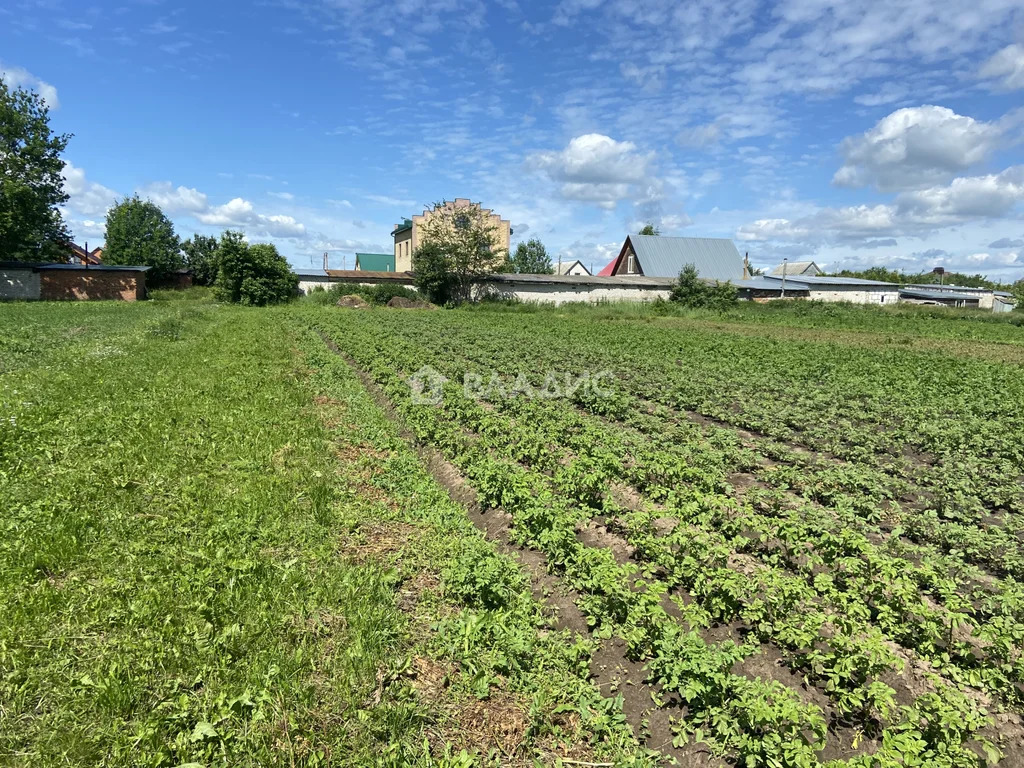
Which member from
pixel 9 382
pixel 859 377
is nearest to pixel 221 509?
pixel 9 382

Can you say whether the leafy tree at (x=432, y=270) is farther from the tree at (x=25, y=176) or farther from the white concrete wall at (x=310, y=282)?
the tree at (x=25, y=176)

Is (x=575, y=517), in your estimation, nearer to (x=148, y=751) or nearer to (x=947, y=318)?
(x=148, y=751)

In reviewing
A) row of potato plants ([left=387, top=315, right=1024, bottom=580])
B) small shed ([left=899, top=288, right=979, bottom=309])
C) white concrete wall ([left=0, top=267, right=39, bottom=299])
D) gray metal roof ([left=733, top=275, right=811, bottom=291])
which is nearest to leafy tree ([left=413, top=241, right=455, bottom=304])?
gray metal roof ([left=733, top=275, right=811, bottom=291])

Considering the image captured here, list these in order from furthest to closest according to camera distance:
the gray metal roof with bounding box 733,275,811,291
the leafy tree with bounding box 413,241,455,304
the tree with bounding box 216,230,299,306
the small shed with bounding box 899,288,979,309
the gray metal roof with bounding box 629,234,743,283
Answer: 1. the small shed with bounding box 899,288,979,309
2. the gray metal roof with bounding box 629,234,743,283
3. the gray metal roof with bounding box 733,275,811,291
4. the leafy tree with bounding box 413,241,455,304
5. the tree with bounding box 216,230,299,306

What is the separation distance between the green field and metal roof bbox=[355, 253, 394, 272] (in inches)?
2776

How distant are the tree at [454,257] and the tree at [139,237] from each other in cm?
3155

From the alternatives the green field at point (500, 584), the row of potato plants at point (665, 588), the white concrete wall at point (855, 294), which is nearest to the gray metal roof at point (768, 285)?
the white concrete wall at point (855, 294)

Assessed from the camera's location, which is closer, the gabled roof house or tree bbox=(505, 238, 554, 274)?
the gabled roof house

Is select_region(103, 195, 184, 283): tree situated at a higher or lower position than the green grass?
higher

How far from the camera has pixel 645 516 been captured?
5.06 meters

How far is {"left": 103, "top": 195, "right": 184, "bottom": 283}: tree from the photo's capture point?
6003 cm

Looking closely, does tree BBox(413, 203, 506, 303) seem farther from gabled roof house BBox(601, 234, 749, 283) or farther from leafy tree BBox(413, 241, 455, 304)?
gabled roof house BBox(601, 234, 749, 283)

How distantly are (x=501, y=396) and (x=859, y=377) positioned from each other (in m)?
9.49

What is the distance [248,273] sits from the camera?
41.3 m
